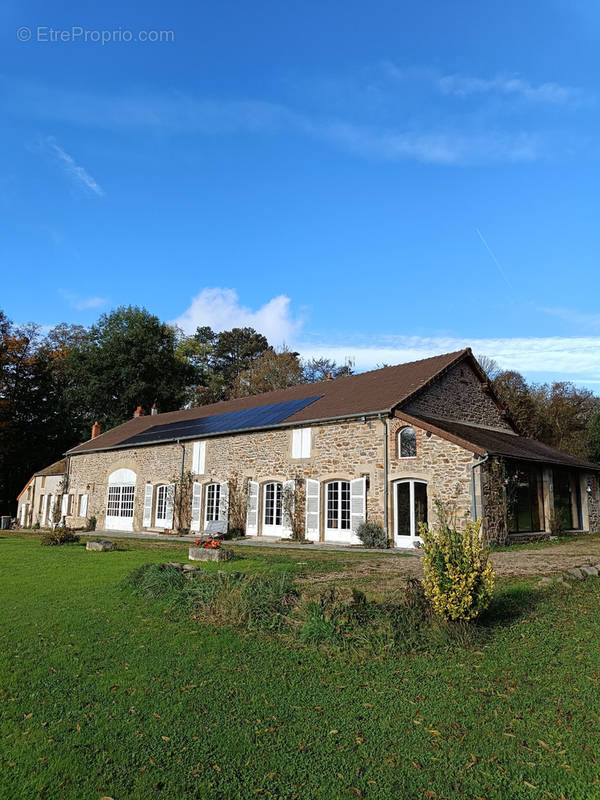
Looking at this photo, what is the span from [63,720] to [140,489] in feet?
70.7

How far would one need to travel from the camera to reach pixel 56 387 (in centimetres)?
3956

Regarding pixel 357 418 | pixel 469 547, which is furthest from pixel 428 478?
pixel 469 547

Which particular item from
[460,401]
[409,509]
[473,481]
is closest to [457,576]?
[473,481]

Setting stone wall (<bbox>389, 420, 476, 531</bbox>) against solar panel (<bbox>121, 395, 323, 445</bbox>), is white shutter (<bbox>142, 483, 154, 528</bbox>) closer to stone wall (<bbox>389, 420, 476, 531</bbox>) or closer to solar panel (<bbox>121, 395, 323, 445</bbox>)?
solar panel (<bbox>121, 395, 323, 445</bbox>)

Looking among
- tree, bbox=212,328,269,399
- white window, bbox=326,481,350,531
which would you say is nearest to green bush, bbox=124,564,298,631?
white window, bbox=326,481,350,531

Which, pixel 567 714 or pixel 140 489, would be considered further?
pixel 140 489

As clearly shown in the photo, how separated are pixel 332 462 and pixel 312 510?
1665 millimetres

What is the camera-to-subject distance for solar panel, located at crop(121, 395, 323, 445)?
19.5m

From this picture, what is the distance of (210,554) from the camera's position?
11.4 m

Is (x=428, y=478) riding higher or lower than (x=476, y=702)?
higher

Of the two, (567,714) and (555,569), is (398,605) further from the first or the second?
(555,569)

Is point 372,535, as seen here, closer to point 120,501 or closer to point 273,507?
point 273,507

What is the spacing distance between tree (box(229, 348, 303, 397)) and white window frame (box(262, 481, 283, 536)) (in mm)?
21280

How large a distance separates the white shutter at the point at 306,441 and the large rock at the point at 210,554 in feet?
20.5
